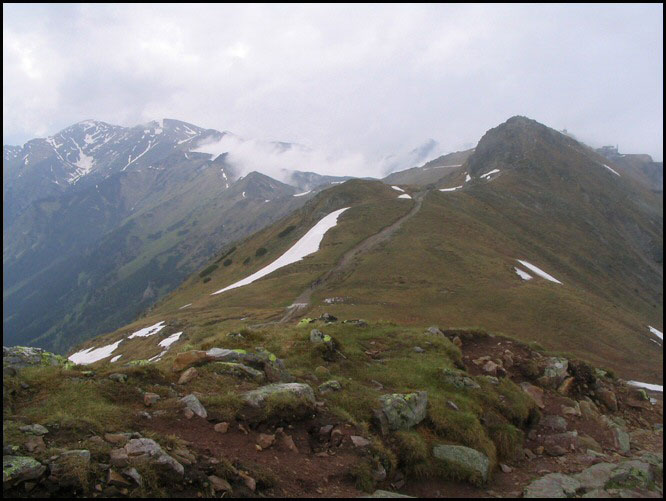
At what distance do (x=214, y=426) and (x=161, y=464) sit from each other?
259cm

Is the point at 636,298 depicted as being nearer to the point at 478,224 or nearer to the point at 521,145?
the point at 478,224

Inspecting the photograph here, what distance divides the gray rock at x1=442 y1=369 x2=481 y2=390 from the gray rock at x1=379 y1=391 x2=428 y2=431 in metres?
3.10

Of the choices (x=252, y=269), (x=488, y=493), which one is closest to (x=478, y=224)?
(x=252, y=269)

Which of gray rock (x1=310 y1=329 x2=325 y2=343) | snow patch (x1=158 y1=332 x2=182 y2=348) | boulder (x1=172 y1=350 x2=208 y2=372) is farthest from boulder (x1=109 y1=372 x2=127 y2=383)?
snow patch (x1=158 y1=332 x2=182 y2=348)

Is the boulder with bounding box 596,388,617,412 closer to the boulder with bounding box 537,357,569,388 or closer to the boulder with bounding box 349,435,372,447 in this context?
the boulder with bounding box 537,357,569,388

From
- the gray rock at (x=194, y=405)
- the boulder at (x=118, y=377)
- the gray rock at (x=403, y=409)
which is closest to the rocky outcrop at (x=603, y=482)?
the gray rock at (x=403, y=409)

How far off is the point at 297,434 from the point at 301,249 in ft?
234

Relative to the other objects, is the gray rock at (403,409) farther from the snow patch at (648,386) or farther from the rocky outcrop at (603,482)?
the snow patch at (648,386)

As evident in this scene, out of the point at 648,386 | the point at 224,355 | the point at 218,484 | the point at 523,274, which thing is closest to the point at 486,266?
the point at 523,274

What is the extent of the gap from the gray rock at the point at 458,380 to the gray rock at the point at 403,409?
3.10 m

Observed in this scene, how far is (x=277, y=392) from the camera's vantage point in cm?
1241

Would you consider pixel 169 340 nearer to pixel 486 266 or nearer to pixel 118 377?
pixel 118 377

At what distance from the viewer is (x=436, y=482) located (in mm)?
11562

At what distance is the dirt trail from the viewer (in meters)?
49.1
